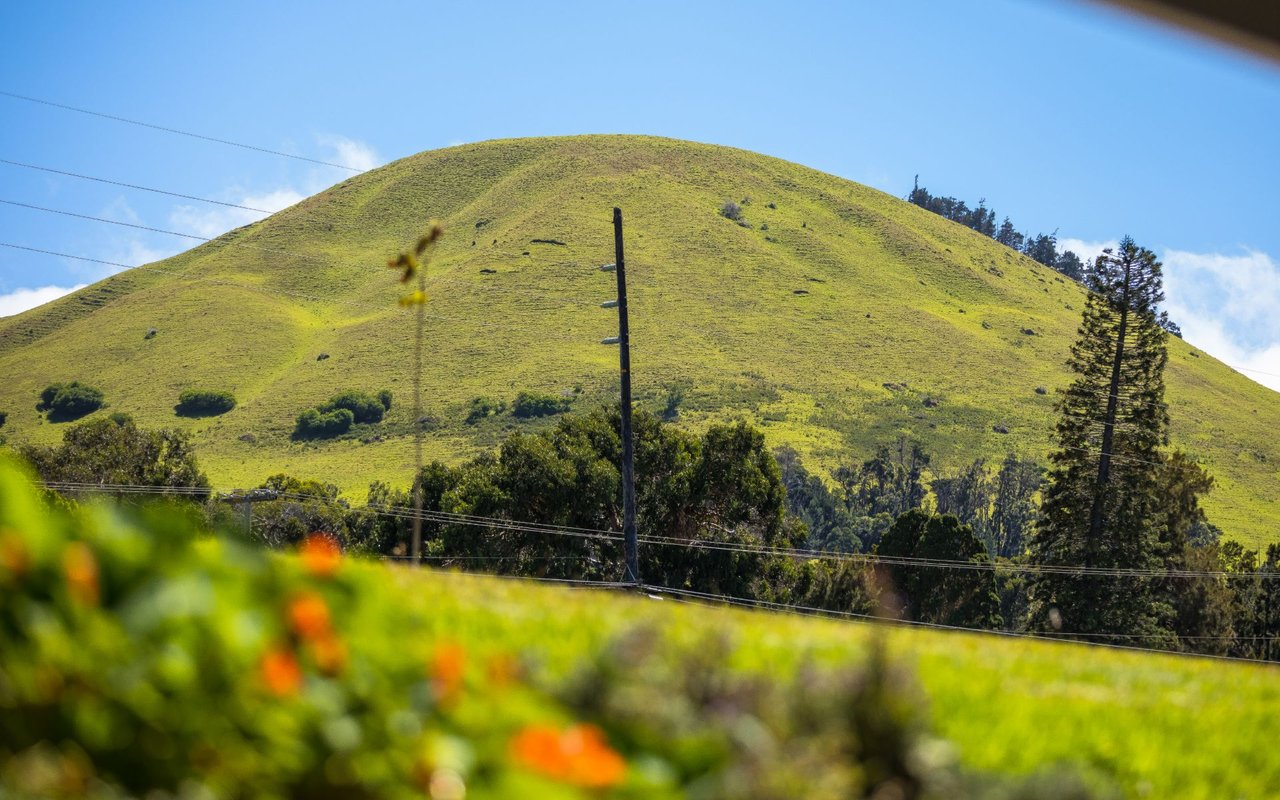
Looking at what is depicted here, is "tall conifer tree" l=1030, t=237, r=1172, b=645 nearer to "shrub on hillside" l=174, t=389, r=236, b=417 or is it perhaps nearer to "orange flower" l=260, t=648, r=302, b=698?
"orange flower" l=260, t=648, r=302, b=698

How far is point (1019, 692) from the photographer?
5359 mm

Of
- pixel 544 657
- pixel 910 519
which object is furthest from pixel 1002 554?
pixel 544 657

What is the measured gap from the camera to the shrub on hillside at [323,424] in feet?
366

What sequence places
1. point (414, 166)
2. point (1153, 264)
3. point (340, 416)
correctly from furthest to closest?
point (414, 166)
point (340, 416)
point (1153, 264)

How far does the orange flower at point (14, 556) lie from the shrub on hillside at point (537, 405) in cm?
10691

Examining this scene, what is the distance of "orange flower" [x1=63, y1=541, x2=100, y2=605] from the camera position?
9.53 feet

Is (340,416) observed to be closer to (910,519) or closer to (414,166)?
(910,519)

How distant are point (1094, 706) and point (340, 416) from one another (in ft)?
364

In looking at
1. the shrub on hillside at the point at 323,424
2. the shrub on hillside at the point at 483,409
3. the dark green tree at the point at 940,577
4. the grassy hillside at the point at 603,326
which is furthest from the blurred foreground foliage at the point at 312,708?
the shrub on hillside at the point at 323,424

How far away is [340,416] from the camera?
112562mm

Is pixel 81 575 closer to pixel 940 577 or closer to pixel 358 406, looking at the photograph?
pixel 940 577

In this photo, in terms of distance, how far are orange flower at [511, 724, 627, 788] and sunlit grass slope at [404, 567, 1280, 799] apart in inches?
61.9

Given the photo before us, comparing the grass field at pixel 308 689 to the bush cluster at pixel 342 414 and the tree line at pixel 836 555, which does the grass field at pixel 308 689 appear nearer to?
the tree line at pixel 836 555

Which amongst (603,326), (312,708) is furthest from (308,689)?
(603,326)
